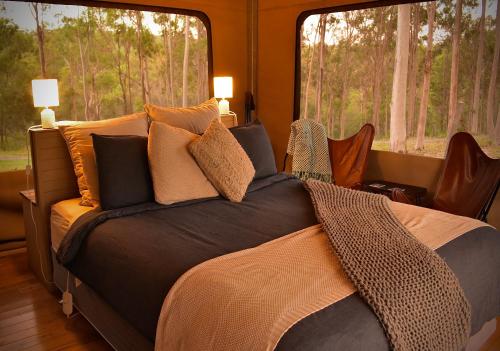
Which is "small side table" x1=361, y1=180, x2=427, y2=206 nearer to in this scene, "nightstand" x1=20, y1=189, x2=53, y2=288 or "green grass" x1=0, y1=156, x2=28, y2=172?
"nightstand" x1=20, y1=189, x2=53, y2=288

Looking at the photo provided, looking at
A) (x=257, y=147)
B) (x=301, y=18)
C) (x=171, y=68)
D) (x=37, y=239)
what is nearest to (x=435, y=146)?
(x=257, y=147)

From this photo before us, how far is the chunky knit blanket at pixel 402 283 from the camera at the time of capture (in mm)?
1509

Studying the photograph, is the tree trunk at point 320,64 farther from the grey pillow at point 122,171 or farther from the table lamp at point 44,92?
the table lamp at point 44,92

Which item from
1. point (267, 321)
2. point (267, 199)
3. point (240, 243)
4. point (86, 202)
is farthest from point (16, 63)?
point (267, 321)

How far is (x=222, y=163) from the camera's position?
275 centimetres

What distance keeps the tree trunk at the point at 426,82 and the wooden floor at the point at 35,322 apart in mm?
2866

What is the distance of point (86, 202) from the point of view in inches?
107

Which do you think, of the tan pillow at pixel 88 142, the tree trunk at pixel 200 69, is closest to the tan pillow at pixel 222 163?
the tan pillow at pixel 88 142

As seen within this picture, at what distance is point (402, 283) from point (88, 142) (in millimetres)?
1995

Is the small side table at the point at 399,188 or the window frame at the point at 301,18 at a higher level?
the window frame at the point at 301,18

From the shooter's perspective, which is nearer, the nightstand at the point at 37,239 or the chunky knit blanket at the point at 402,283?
the chunky knit blanket at the point at 402,283

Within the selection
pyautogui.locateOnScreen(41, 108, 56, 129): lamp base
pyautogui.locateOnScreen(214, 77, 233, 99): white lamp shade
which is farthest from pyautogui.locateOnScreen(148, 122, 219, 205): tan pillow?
pyautogui.locateOnScreen(214, 77, 233, 99): white lamp shade

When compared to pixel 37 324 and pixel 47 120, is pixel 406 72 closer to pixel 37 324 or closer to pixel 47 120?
pixel 47 120

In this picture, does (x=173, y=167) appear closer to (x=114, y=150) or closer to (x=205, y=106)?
(x=114, y=150)
